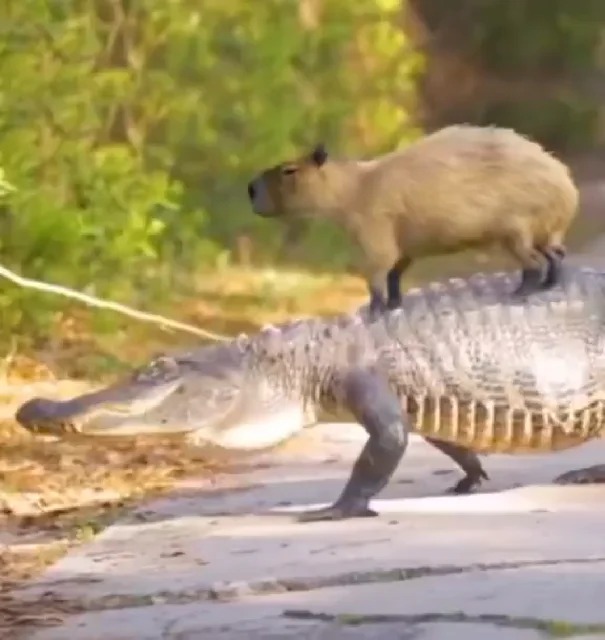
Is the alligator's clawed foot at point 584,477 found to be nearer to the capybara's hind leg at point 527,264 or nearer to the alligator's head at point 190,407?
the capybara's hind leg at point 527,264

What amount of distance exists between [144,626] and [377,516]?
0.89 metres

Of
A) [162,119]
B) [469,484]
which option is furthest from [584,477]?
[162,119]

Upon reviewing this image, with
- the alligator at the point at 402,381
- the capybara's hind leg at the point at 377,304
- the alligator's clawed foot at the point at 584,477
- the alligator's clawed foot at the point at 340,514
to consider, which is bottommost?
the alligator's clawed foot at the point at 340,514

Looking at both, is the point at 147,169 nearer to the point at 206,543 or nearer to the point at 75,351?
the point at 75,351

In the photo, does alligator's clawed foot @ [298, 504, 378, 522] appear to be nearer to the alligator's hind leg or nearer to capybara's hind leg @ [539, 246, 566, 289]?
the alligator's hind leg

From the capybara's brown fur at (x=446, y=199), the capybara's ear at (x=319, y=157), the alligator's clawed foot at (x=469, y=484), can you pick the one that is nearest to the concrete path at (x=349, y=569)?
the alligator's clawed foot at (x=469, y=484)

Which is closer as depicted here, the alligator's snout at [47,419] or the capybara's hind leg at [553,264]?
the alligator's snout at [47,419]

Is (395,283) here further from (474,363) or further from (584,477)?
(584,477)

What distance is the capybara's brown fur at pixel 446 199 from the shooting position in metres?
3.28

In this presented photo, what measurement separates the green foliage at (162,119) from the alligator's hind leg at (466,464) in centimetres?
221

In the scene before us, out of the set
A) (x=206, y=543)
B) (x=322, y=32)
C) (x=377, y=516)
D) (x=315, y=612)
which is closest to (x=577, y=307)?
(x=377, y=516)

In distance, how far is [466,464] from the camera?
11.9 feet

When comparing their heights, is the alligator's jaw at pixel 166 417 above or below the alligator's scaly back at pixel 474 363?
below

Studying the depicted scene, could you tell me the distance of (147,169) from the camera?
7.41 m
